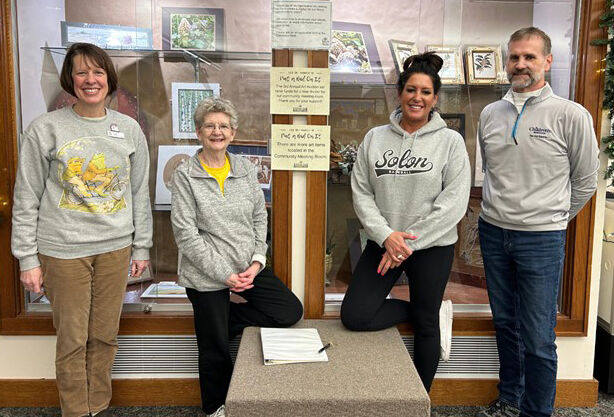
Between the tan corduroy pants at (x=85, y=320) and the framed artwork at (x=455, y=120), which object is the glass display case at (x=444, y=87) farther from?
the tan corduroy pants at (x=85, y=320)

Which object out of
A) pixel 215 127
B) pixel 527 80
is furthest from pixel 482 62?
pixel 215 127

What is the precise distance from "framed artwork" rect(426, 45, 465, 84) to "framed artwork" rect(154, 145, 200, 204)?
1.37 m

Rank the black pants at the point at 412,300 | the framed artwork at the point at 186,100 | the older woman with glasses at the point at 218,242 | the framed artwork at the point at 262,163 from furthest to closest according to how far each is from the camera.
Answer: the framed artwork at the point at 186,100 → the framed artwork at the point at 262,163 → the black pants at the point at 412,300 → the older woman with glasses at the point at 218,242

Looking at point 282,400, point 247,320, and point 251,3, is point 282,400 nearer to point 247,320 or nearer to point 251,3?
point 247,320

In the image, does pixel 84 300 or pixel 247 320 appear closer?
pixel 84 300

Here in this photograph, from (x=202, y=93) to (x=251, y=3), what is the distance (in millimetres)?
513

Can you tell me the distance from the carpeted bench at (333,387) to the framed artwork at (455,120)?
128 cm

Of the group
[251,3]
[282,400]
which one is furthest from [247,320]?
[251,3]

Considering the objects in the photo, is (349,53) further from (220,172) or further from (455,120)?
(220,172)

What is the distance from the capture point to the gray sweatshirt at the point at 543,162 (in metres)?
2.06

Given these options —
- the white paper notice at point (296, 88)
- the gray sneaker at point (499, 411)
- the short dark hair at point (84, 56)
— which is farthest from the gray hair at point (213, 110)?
the gray sneaker at point (499, 411)

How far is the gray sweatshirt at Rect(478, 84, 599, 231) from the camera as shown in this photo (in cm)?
206

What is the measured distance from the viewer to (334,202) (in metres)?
2.53

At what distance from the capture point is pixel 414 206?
218 cm
